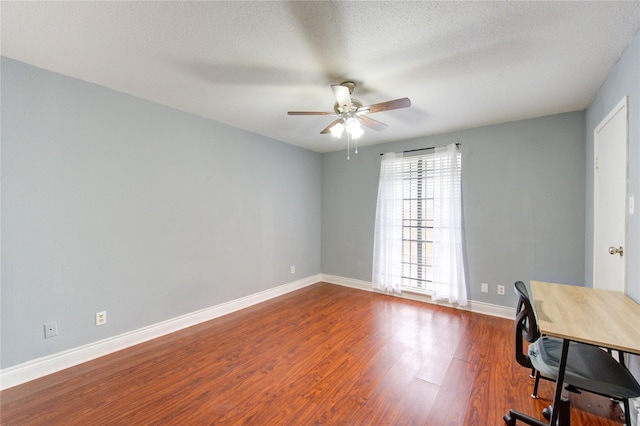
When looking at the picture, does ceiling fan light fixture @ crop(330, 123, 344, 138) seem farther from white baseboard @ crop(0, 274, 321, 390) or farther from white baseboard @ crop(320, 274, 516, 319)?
white baseboard @ crop(320, 274, 516, 319)

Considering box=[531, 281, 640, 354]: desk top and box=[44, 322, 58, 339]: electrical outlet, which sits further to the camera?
box=[44, 322, 58, 339]: electrical outlet

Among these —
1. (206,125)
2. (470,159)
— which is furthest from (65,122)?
(470,159)

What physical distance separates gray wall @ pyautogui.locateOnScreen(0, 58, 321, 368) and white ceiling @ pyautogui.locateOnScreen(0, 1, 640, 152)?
0.29 m

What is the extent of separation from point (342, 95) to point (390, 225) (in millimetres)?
2607

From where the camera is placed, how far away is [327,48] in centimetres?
185

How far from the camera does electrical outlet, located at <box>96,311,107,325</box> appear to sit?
244 cm

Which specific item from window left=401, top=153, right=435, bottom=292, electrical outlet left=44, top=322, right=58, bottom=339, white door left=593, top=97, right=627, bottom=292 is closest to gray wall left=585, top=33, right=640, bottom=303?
white door left=593, top=97, right=627, bottom=292

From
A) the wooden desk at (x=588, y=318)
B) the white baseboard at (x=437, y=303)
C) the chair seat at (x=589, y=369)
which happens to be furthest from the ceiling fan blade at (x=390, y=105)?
the white baseboard at (x=437, y=303)

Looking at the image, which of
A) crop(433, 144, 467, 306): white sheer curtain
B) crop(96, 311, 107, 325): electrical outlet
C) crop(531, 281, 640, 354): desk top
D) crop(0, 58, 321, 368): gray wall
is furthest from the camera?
crop(433, 144, 467, 306): white sheer curtain

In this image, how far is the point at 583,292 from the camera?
6.21 ft

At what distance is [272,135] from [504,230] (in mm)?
3504

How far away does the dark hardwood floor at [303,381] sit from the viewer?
1741 mm

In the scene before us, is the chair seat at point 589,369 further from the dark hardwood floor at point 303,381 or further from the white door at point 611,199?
the white door at point 611,199

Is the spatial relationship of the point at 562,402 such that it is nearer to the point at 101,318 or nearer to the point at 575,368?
the point at 575,368
